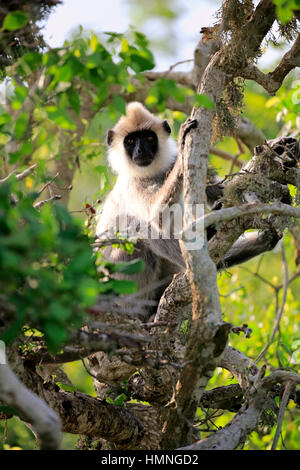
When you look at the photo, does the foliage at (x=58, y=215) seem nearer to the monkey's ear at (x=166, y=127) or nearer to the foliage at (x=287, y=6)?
the foliage at (x=287, y=6)

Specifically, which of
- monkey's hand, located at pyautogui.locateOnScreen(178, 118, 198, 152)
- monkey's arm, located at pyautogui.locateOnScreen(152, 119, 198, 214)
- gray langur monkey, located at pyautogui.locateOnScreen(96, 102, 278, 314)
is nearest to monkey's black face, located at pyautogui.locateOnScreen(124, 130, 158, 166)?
gray langur monkey, located at pyautogui.locateOnScreen(96, 102, 278, 314)

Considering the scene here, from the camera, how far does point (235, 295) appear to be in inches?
295

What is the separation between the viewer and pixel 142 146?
20.0ft

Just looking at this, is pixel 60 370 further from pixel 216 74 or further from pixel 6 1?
pixel 6 1

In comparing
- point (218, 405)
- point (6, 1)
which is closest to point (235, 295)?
point (218, 405)

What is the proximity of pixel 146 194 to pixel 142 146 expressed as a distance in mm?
538

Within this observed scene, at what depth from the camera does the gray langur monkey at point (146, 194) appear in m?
5.50

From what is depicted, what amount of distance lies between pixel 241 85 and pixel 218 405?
250 cm

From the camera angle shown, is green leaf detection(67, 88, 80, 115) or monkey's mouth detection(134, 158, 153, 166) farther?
monkey's mouth detection(134, 158, 153, 166)

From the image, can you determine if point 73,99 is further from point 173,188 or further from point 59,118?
point 173,188

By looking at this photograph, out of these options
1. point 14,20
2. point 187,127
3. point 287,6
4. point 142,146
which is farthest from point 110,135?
point 14,20

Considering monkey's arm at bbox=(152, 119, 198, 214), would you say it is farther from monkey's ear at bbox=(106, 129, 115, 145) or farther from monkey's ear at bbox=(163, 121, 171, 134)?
monkey's ear at bbox=(106, 129, 115, 145)

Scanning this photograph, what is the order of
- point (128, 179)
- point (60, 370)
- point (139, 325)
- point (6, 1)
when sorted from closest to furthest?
point (6, 1)
point (139, 325)
point (60, 370)
point (128, 179)

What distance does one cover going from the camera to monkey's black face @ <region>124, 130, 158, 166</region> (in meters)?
6.01
